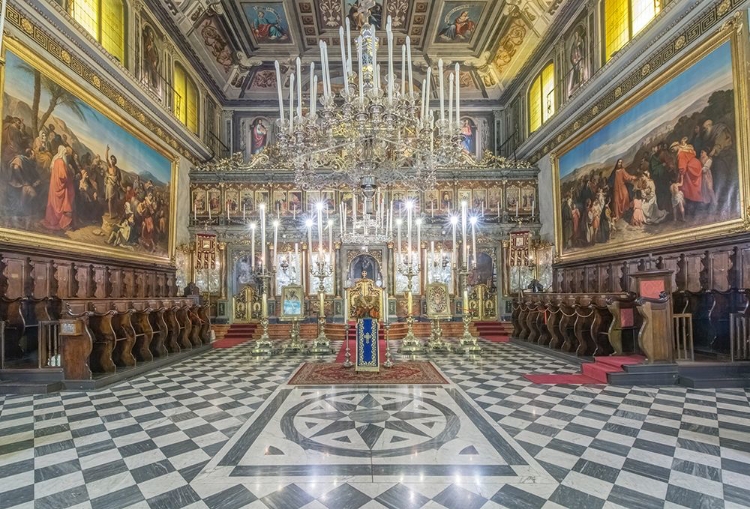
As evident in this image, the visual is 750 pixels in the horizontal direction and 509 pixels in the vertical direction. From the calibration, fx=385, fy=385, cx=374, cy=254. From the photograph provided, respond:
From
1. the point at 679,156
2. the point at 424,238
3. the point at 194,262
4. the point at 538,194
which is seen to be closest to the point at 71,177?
the point at 194,262

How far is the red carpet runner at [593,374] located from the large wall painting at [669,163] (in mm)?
3646

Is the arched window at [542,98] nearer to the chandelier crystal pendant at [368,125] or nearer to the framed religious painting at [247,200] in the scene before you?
the chandelier crystal pendant at [368,125]

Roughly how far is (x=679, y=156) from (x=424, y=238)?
10484 mm

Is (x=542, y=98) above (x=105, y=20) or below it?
below

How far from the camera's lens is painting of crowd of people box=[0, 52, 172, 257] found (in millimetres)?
8297

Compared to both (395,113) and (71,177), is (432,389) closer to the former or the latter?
(395,113)

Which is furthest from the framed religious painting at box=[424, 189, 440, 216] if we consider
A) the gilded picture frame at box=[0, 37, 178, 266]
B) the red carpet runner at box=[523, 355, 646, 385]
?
the red carpet runner at box=[523, 355, 646, 385]

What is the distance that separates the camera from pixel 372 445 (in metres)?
4.12

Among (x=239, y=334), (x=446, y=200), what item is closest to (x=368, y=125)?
(x=239, y=334)

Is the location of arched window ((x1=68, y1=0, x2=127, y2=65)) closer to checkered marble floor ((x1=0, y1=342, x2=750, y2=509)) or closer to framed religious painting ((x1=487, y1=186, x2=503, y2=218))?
checkered marble floor ((x1=0, y1=342, x2=750, y2=509))

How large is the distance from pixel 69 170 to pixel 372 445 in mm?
10666

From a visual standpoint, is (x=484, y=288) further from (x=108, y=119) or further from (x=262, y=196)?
(x=108, y=119)

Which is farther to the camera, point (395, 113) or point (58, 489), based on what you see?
point (395, 113)

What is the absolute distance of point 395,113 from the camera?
649 cm
